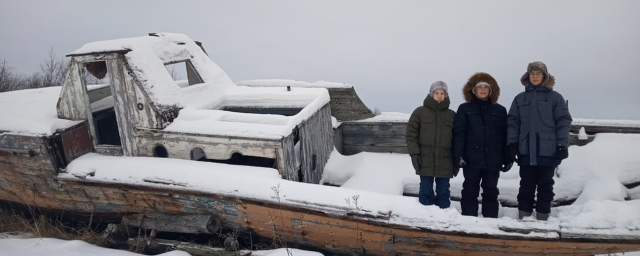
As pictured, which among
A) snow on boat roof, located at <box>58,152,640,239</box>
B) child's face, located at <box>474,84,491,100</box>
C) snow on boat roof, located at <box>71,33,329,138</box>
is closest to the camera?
snow on boat roof, located at <box>58,152,640,239</box>

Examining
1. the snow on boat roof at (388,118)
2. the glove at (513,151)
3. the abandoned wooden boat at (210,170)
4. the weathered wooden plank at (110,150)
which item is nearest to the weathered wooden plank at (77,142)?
the abandoned wooden boat at (210,170)

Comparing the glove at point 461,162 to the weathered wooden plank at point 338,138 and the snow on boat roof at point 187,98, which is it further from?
the weathered wooden plank at point 338,138

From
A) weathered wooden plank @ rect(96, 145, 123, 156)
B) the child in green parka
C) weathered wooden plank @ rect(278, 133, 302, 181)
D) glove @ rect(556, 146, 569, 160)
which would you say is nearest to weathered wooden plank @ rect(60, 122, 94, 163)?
weathered wooden plank @ rect(96, 145, 123, 156)

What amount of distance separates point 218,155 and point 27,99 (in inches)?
141

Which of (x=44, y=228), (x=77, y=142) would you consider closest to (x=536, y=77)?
(x=77, y=142)

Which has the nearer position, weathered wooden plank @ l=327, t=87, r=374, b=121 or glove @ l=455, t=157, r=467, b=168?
glove @ l=455, t=157, r=467, b=168

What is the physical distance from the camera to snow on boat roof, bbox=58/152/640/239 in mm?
3131

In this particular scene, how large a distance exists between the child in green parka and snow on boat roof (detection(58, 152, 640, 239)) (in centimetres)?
38

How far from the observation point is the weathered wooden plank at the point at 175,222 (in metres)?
3.93

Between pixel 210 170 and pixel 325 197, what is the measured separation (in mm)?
1284

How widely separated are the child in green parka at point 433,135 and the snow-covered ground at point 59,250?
1307 millimetres

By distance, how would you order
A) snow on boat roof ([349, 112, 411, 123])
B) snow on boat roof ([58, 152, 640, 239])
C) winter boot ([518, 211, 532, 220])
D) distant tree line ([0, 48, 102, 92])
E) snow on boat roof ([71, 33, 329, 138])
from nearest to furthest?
snow on boat roof ([58, 152, 640, 239]) → winter boot ([518, 211, 532, 220]) → snow on boat roof ([71, 33, 329, 138]) → snow on boat roof ([349, 112, 411, 123]) → distant tree line ([0, 48, 102, 92])

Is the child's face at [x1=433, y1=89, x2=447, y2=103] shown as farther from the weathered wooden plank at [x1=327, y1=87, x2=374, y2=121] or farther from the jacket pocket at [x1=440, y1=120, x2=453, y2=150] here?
the weathered wooden plank at [x1=327, y1=87, x2=374, y2=121]

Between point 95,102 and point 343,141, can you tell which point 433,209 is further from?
point 95,102
